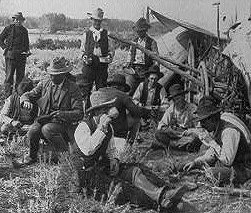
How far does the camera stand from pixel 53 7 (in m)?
5.97

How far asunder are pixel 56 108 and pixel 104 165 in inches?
55.6

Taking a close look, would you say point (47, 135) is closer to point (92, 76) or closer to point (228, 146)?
point (228, 146)

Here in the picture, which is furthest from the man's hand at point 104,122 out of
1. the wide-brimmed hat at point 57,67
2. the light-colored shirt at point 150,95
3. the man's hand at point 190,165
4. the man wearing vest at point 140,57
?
the man wearing vest at point 140,57

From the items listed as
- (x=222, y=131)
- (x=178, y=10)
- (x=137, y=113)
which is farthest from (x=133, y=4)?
(x=222, y=131)

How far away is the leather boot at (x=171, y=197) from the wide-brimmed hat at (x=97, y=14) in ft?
12.3

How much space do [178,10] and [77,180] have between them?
291cm

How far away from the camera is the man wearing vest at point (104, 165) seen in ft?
12.9

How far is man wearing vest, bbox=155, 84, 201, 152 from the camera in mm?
5742

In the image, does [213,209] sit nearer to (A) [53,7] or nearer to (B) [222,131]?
(B) [222,131]

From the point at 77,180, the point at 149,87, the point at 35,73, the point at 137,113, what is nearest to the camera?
the point at 77,180

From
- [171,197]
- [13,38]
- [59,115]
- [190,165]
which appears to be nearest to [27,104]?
[59,115]

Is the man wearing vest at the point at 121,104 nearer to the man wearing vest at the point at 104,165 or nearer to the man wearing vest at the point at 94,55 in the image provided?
the man wearing vest at the point at 104,165

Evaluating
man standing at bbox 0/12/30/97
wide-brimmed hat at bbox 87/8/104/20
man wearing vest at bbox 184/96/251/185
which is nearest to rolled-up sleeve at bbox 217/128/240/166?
man wearing vest at bbox 184/96/251/185

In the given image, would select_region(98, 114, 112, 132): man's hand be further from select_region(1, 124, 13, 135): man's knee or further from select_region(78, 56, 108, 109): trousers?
select_region(78, 56, 108, 109): trousers
